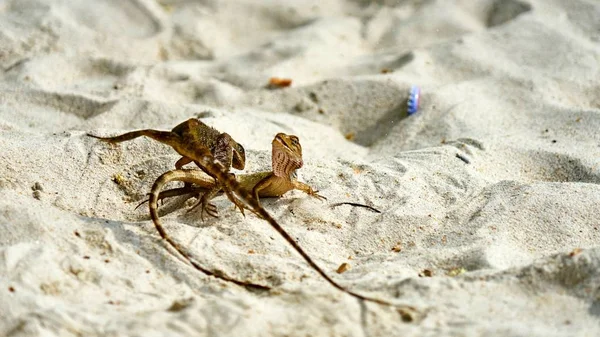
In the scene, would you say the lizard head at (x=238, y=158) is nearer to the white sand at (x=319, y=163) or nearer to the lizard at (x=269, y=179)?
the lizard at (x=269, y=179)

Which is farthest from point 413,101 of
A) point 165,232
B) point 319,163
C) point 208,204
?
point 165,232

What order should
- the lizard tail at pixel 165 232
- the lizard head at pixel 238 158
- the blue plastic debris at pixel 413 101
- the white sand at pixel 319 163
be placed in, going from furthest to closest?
the blue plastic debris at pixel 413 101
the lizard head at pixel 238 158
the lizard tail at pixel 165 232
the white sand at pixel 319 163

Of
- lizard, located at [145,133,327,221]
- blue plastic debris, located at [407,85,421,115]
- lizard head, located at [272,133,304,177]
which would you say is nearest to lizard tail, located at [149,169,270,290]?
lizard, located at [145,133,327,221]

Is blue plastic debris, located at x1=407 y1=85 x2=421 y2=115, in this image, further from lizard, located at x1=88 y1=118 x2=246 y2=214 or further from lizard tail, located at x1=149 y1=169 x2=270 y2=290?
lizard tail, located at x1=149 y1=169 x2=270 y2=290

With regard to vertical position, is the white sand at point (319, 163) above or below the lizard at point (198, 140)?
below

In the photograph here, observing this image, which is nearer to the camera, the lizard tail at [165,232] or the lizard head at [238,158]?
the lizard tail at [165,232]

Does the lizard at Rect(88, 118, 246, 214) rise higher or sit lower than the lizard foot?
higher

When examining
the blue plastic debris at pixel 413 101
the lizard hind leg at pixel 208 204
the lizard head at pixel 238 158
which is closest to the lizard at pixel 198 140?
the lizard head at pixel 238 158
